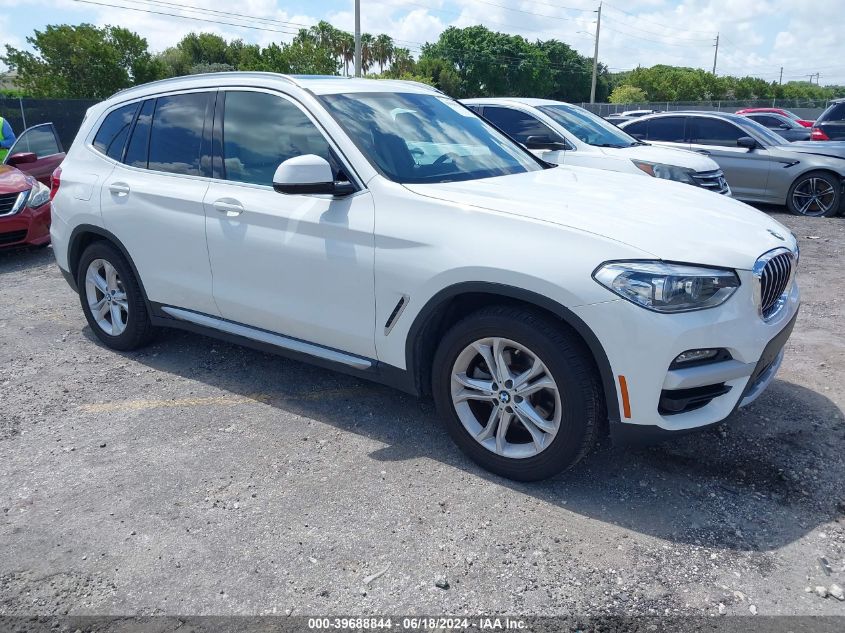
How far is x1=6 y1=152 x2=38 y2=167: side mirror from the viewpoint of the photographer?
9536mm

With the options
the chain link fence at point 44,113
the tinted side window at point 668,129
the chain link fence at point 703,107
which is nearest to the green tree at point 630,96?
the chain link fence at point 703,107

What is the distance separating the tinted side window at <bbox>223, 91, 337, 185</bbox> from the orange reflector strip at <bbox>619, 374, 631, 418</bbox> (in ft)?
6.29

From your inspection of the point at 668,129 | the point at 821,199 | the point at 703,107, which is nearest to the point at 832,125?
the point at 821,199

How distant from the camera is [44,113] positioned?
20.6 metres

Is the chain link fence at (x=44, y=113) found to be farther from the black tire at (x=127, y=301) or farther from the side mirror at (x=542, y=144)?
the black tire at (x=127, y=301)

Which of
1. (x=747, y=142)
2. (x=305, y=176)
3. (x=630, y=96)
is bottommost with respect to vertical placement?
(x=747, y=142)

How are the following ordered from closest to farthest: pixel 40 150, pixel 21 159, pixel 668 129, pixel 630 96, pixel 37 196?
1. pixel 37 196
2. pixel 21 159
3. pixel 40 150
4. pixel 668 129
5. pixel 630 96

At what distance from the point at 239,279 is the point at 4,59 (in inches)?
1608

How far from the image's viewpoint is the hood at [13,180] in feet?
28.3

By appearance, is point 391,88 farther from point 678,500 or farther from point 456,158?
point 678,500

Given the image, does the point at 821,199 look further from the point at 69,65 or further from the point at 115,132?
the point at 69,65

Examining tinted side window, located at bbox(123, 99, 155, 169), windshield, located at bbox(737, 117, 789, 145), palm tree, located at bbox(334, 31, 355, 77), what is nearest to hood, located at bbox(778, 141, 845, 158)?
windshield, located at bbox(737, 117, 789, 145)

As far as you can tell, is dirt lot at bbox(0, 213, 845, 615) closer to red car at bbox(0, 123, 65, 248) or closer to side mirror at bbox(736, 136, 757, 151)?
red car at bbox(0, 123, 65, 248)

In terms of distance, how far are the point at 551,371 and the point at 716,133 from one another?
1011cm
